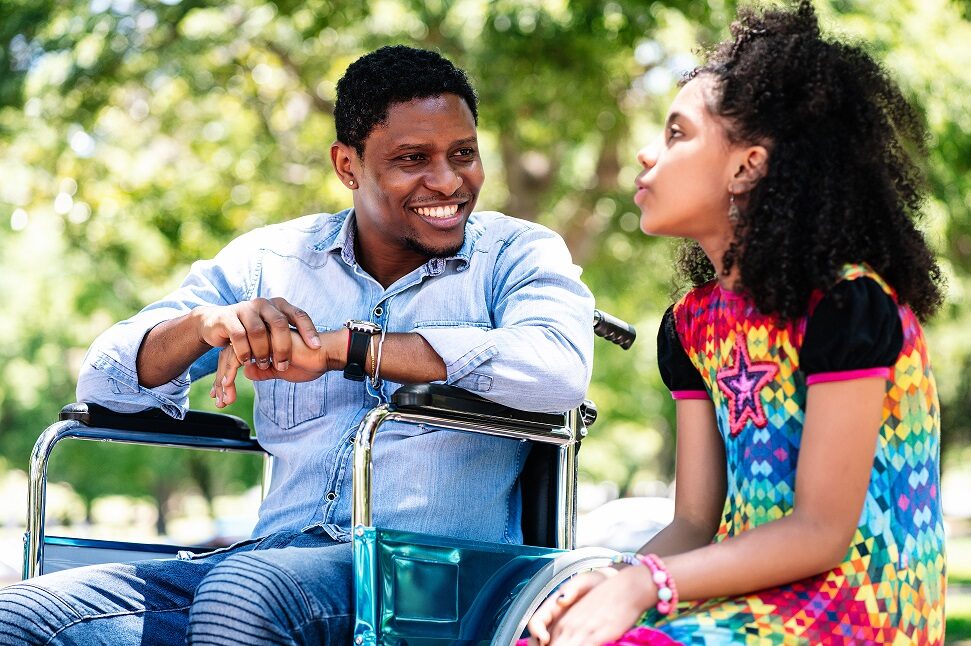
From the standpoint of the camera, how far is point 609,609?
5.85 ft

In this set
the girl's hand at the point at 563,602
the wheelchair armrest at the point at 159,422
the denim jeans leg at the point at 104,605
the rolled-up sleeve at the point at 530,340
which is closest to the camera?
the girl's hand at the point at 563,602

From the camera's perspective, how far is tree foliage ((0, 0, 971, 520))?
25.6 feet

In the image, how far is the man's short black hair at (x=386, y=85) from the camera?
2.99 m

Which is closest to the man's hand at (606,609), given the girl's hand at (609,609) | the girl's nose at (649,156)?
the girl's hand at (609,609)

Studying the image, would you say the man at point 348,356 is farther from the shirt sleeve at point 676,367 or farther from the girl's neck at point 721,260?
the girl's neck at point 721,260

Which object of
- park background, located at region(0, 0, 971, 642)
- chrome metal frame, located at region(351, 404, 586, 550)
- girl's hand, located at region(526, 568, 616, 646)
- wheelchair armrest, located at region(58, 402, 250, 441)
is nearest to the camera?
girl's hand, located at region(526, 568, 616, 646)

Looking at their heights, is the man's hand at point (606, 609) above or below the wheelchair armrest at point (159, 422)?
below

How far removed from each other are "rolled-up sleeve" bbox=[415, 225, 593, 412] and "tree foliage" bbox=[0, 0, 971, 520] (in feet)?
13.2

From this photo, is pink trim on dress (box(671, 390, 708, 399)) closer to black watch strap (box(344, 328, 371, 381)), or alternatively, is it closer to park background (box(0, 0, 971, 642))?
black watch strap (box(344, 328, 371, 381))

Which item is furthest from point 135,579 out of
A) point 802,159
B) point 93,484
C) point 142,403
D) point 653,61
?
point 93,484

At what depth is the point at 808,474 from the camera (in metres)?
1.81

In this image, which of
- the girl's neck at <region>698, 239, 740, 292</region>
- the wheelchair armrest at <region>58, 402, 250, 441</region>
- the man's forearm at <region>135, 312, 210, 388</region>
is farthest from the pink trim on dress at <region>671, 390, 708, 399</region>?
the wheelchair armrest at <region>58, 402, 250, 441</region>

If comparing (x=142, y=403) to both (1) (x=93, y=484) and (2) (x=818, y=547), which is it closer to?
(2) (x=818, y=547)

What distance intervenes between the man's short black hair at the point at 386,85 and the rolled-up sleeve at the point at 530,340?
0.48 meters
